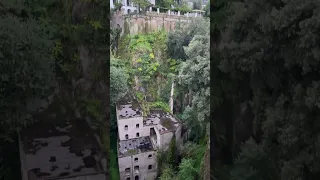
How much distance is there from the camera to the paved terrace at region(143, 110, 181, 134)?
10.0 feet

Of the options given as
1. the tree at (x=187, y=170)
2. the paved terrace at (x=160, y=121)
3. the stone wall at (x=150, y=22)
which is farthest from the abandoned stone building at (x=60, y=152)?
the stone wall at (x=150, y=22)

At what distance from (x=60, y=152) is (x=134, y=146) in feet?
2.12

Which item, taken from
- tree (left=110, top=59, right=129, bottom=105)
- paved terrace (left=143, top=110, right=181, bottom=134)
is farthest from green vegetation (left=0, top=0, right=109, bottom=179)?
paved terrace (left=143, top=110, right=181, bottom=134)

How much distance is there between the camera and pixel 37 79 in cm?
246

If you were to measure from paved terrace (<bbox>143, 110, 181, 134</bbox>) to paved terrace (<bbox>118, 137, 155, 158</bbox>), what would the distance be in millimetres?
134

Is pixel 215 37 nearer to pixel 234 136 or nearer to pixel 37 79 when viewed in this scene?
pixel 234 136

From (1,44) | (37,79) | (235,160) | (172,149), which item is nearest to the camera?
(1,44)

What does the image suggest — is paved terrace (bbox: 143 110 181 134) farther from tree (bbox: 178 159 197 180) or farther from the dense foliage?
the dense foliage

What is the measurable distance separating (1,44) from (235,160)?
6.18 ft

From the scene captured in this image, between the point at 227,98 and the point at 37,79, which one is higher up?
the point at 37,79

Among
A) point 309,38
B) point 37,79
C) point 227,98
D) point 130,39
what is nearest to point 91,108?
point 37,79

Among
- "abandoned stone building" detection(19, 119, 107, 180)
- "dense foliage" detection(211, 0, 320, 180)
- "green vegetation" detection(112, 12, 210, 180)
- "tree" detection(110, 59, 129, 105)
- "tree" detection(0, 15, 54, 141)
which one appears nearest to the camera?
"dense foliage" detection(211, 0, 320, 180)

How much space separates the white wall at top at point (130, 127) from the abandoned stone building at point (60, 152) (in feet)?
0.94

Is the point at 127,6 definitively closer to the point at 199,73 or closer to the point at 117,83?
the point at 117,83
